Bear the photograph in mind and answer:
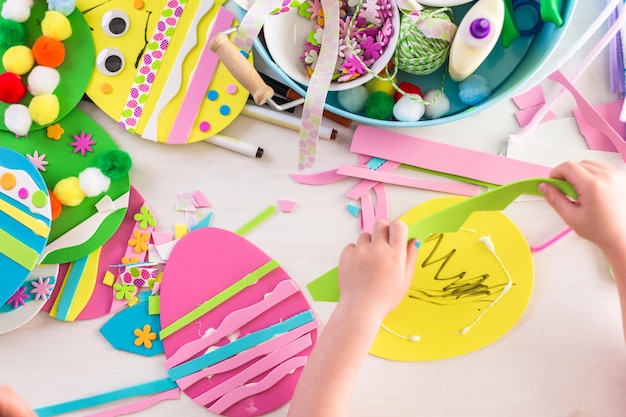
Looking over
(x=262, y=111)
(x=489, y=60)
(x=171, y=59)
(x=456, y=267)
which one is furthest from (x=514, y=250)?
(x=171, y=59)

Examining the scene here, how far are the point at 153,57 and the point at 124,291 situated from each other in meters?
0.27

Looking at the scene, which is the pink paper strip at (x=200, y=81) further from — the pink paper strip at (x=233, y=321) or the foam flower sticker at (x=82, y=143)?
the pink paper strip at (x=233, y=321)

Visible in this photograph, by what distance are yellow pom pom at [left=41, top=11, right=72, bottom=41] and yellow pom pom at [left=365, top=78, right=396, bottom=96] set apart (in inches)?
13.7

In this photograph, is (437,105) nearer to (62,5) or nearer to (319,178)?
(319,178)

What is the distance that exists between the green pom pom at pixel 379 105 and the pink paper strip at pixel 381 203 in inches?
3.1

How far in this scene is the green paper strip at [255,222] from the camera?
0.68 meters

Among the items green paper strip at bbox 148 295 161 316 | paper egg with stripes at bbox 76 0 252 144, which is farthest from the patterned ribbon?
green paper strip at bbox 148 295 161 316

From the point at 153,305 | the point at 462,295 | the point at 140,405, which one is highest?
the point at 462,295

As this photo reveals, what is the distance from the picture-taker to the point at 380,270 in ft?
1.84

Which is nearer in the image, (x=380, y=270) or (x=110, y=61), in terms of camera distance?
(x=380, y=270)

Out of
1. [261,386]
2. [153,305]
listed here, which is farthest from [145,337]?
[261,386]

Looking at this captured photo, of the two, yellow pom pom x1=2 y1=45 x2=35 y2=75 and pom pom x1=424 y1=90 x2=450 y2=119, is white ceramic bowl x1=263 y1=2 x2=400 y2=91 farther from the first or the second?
yellow pom pom x1=2 y1=45 x2=35 y2=75

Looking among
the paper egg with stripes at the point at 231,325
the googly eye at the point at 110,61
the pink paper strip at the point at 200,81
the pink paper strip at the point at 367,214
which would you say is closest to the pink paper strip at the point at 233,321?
the paper egg with stripes at the point at 231,325

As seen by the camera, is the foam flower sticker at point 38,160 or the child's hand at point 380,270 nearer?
the child's hand at point 380,270
